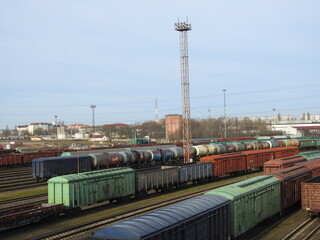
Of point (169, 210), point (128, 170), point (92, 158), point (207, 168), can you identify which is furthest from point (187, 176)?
point (169, 210)

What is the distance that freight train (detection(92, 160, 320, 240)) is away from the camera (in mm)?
11258

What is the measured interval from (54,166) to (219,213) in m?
30.1

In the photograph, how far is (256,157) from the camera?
4834 centimetres

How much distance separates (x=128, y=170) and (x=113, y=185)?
85.8 inches

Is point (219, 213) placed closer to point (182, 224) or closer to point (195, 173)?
point (182, 224)

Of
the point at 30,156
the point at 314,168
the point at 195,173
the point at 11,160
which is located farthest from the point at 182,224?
the point at 30,156

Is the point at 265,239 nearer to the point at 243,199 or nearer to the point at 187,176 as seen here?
the point at 243,199

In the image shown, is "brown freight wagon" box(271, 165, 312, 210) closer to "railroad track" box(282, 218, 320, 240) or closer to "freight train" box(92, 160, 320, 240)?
"freight train" box(92, 160, 320, 240)

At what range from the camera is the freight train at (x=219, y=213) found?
11258 millimetres

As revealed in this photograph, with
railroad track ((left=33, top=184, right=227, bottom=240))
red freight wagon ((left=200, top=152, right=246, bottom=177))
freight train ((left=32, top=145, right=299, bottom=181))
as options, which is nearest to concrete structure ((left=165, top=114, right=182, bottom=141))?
freight train ((left=32, top=145, right=299, bottom=181))

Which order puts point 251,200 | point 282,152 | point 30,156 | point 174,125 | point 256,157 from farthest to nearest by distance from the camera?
point 174,125
point 30,156
point 282,152
point 256,157
point 251,200

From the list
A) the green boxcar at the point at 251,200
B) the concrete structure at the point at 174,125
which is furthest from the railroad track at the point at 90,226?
the concrete structure at the point at 174,125

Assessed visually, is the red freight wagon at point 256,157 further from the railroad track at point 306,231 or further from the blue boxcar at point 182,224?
the blue boxcar at point 182,224

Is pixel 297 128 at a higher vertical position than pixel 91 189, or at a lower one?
higher
